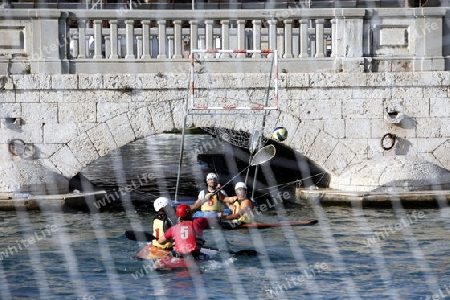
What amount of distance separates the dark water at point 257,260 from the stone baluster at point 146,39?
9.08 feet

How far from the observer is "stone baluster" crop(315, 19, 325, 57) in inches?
802

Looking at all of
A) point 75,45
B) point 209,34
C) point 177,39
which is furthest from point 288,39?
point 75,45

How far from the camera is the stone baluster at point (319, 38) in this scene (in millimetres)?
20359

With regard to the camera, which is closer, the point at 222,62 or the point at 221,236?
the point at 221,236

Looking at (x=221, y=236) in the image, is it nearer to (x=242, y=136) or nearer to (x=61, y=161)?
(x=61, y=161)

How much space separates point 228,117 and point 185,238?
14.8 feet

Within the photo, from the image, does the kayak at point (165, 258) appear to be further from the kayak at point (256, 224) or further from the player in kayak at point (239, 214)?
the player in kayak at point (239, 214)

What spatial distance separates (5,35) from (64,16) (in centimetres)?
103

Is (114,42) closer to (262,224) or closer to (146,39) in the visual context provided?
(146,39)

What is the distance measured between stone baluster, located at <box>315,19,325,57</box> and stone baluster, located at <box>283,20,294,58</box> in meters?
0.47

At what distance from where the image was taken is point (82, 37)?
65.7ft

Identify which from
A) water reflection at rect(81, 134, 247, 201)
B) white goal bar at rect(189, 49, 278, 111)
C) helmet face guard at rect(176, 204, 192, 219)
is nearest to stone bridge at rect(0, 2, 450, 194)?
white goal bar at rect(189, 49, 278, 111)

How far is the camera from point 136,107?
65.0 ft

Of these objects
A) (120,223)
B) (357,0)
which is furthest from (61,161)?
(357,0)
